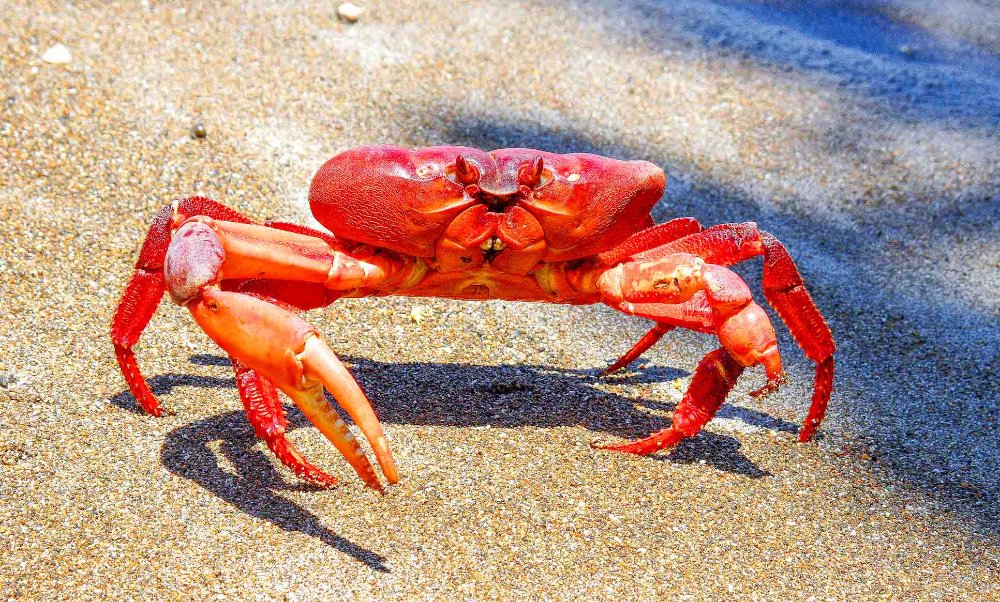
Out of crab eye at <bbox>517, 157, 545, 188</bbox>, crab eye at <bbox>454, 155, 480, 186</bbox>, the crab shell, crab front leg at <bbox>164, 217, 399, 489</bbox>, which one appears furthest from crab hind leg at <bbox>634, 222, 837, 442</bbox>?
crab front leg at <bbox>164, 217, 399, 489</bbox>

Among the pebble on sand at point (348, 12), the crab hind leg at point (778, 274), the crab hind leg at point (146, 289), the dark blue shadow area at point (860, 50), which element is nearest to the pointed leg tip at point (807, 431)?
the crab hind leg at point (778, 274)

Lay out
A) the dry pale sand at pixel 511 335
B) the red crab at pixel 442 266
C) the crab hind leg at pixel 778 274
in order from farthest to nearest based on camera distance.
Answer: the crab hind leg at pixel 778 274 → the dry pale sand at pixel 511 335 → the red crab at pixel 442 266

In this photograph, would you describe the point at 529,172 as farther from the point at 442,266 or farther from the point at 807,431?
the point at 807,431

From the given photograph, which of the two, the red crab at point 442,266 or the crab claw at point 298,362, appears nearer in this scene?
the crab claw at point 298,362

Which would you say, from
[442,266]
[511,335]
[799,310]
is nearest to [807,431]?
[799,310]

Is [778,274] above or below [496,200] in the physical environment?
below

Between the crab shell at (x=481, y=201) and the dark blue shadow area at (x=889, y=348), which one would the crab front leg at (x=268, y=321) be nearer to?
the crab shell at (x=481, y=201)
